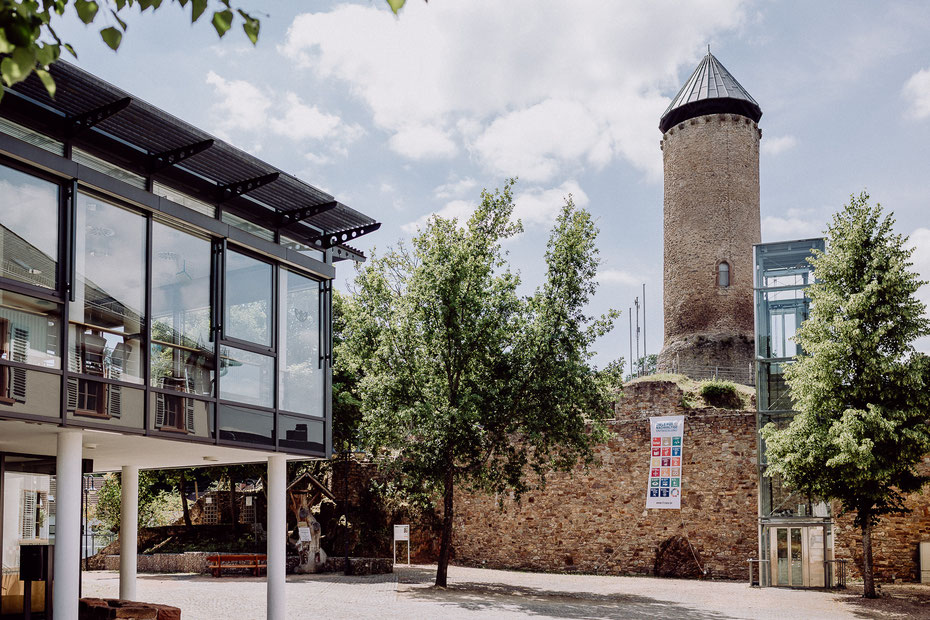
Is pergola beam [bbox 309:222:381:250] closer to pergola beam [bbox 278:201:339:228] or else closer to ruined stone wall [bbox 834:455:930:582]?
pergola beam [bbox 278:201:339:228]

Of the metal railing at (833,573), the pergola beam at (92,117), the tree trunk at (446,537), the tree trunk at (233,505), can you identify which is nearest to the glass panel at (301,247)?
the pergola beam at (92,117)

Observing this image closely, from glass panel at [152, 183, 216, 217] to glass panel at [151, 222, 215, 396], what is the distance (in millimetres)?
415

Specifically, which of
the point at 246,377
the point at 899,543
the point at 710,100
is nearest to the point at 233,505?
the point at 246,377

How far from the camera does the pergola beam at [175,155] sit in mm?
10609

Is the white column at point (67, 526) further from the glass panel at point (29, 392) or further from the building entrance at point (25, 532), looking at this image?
the building entrance at point (25, 532)

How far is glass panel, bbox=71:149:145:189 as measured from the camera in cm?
985

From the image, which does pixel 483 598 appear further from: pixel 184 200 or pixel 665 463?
pixel 184 200

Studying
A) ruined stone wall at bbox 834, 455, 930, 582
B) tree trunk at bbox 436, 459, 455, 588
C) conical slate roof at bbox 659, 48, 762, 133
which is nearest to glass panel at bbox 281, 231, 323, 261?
tree trunk at bbox 436, 459, 455, 588

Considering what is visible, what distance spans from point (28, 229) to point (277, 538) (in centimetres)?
574

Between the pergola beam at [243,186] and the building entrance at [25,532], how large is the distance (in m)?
4.00

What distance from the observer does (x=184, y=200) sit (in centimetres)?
1116

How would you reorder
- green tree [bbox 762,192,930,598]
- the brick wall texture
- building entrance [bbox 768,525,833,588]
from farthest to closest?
the brick wall texture
building entrance [bbox 768,525,833,588]
green tree [bbox 762,192,930,598]

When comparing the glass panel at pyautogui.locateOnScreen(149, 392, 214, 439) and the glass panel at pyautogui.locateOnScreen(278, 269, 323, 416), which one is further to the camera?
the glass panel at pyautogui.locateOnScreen(278, 269, 323, 416)

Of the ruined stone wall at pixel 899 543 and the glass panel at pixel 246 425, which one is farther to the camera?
the ruined stone wall at pixel 899 543
